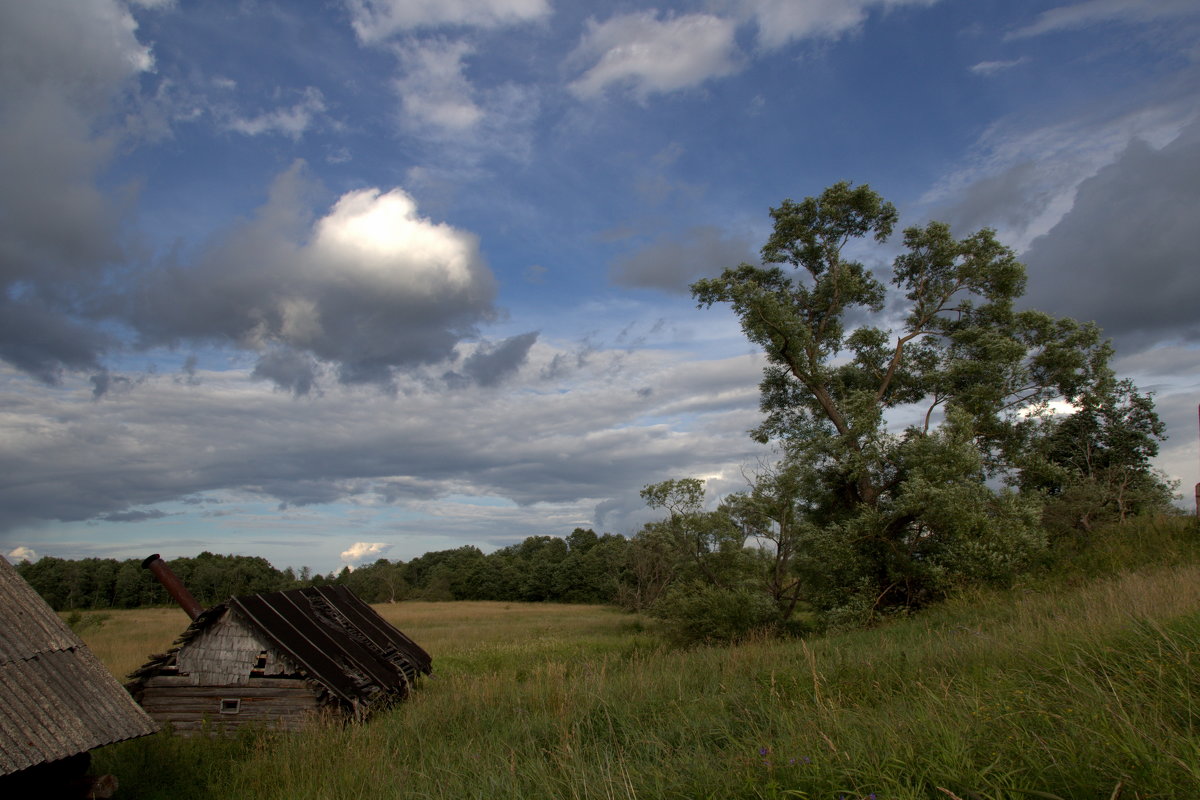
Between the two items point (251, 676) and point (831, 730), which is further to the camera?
point (251, 676)

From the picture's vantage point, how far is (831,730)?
15.0 feet

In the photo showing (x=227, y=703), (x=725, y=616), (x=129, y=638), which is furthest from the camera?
(x=129, y=638)

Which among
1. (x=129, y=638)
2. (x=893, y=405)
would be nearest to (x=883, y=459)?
(x=893, y=405)

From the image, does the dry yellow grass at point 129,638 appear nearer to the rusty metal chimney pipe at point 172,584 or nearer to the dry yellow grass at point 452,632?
the dry yellow grass at point 452,632

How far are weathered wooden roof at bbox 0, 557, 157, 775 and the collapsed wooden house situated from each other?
625 cm

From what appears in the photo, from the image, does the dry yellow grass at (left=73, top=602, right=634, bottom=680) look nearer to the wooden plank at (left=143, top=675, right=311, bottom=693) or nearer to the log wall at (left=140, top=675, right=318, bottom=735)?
the wooden plank at (left=143, top=675, right=311, bottom=693)

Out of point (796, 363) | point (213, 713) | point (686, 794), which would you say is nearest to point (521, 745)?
point (686, 794)

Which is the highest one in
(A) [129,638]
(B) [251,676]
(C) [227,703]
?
(B) [251,676]

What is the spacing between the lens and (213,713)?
16219 mm

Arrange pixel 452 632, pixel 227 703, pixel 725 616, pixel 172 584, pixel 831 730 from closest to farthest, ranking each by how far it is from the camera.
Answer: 1. pixel 831 730
2. pixel 227 703
3. pixel 172 584
4. pixel 725 616
5. pixel 452 632

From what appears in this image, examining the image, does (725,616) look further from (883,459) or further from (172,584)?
(172,584)

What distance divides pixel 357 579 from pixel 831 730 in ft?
346

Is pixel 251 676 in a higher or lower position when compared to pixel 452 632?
higher

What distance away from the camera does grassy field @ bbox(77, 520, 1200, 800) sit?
11.1 feet
